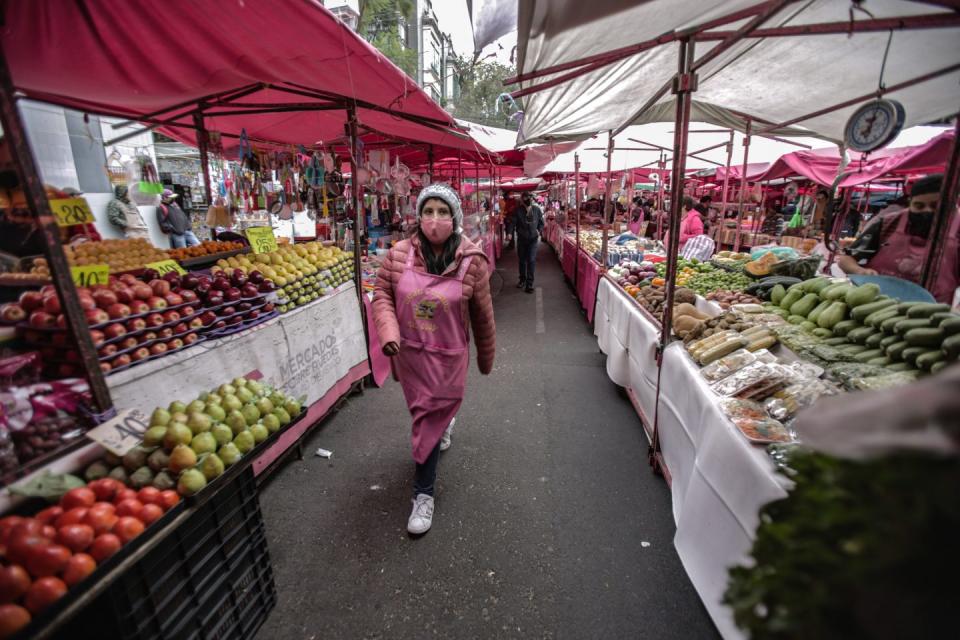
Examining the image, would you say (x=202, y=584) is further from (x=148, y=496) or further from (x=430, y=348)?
(x=430, y=348)

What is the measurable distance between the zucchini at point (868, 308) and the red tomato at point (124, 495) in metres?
3.72

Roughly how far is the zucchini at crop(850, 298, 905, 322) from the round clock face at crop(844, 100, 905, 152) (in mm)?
1012

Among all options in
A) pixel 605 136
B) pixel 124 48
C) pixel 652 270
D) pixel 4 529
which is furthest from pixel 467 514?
pixel 605 136

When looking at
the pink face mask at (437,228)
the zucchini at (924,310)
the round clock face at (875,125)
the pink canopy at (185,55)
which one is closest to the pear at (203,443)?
the pink face mask at (437,228)

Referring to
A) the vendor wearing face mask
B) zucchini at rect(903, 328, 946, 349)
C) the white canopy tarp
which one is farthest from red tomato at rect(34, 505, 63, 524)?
the vendor wearing face mask

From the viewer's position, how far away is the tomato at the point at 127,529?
4.30ft

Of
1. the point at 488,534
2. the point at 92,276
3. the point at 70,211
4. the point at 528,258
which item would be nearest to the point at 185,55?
the point at 70,211

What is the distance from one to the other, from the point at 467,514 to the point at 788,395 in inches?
79.1

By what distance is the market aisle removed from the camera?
6.92 feet

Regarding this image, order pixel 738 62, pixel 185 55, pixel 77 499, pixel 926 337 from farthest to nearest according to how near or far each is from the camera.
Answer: pixel 738 62 → pixel 185 55 → pixel 926 337 → pixel 77 499

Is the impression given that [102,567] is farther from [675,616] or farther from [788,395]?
[788,395]

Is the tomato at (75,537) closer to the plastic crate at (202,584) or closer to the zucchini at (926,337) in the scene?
the plastic crate at (202,584)

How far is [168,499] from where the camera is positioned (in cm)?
148

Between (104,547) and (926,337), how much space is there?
341 cm
